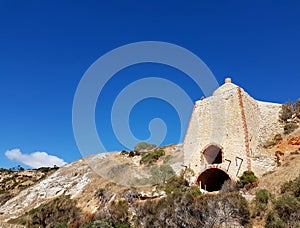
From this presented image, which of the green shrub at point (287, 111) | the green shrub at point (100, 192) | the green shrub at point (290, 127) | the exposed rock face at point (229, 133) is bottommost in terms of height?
the green shrub at point (100, 192)

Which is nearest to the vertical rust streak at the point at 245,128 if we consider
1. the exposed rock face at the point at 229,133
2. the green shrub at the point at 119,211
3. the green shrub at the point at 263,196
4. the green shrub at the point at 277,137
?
the exposed rock face at the point at 229,133

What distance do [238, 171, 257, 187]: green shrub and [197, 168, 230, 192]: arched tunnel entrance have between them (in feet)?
6.55

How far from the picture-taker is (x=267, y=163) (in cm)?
2055

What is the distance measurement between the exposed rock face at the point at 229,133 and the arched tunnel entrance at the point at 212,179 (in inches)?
16.2

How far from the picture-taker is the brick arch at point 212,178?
72.0ft

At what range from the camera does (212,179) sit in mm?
23156

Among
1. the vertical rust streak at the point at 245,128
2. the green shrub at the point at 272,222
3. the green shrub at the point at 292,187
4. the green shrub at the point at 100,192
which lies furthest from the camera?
the green shrub at the point at 100,192

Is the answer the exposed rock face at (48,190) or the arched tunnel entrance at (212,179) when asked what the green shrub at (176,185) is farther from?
the exposed rock face at (48,190)

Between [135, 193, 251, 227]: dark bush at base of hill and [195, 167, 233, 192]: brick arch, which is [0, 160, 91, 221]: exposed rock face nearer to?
[135, 193, 251, 227]: dark bush at base of hill

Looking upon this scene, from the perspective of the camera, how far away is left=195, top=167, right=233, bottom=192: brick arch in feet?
72.0

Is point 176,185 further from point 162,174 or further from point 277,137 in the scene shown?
point 277,137

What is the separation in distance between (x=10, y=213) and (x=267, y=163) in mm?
27885

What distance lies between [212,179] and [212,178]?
0.10 metres

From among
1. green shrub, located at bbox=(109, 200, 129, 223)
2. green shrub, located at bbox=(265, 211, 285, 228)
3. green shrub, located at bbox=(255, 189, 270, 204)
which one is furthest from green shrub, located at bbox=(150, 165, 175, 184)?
green shrub, located at bbox=(265, 211, 285, 228)
